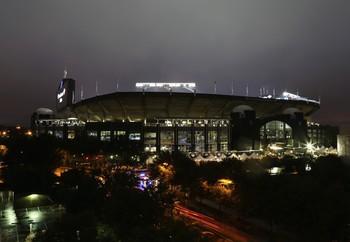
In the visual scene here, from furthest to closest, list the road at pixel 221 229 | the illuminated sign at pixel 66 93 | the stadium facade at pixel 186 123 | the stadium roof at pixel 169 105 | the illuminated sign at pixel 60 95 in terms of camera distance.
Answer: the illuminated sign at pixel 60 95 → the illuminated sign at pixel 66 93 → the stadium roof at pixel 169 105 → the stadium facade at pixel 186 123 → the road at pixel 221 229

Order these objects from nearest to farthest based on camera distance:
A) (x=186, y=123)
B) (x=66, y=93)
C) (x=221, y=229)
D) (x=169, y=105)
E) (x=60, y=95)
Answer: (x=221, y=229), (x=186, y=123), (x=169, y=105), (x=66, y=93), (x=60, y=95)

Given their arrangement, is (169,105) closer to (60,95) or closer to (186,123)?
(186,123)

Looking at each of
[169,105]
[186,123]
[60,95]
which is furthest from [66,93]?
[186,123]

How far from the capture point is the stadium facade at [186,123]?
286 ft

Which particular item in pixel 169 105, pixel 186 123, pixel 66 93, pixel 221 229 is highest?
pixel 66 93

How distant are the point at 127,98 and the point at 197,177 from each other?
182 ft

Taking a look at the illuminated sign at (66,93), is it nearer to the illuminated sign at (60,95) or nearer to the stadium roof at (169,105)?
the illuminated sign at (60,95)

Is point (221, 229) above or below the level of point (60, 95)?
below

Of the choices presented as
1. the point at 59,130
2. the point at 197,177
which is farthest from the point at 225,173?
the point at 59,130

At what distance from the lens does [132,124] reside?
3410 inches

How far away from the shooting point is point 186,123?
90.1 m

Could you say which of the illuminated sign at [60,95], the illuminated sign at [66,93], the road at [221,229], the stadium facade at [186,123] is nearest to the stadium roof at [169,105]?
the stadium facade at [186,123]

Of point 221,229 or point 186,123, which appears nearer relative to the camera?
point 221,229

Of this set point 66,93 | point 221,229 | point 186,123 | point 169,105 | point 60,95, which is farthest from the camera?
point 60,95
